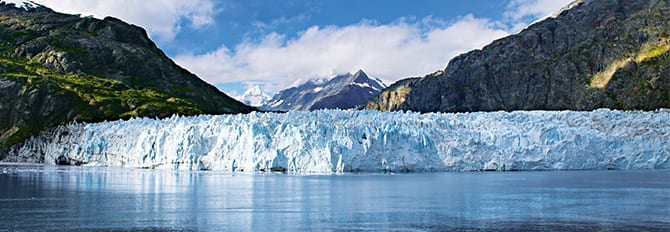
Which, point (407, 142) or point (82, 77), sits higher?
point (82, 77)

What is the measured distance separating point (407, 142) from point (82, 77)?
6112cm

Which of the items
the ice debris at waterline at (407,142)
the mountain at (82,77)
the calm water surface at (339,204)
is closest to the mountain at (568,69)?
the mountain at (82,77)

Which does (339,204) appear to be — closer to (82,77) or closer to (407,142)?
(407,142)

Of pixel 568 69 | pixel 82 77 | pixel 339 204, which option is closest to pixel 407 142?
pixel 339 204

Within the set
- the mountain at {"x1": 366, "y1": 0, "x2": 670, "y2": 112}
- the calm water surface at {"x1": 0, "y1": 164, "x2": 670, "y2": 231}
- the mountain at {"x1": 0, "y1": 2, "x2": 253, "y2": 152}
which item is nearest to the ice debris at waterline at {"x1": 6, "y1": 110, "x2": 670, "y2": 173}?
the calm water surface at {"x1": 0, "y1": 164, "x2": 670, "y2": 231}

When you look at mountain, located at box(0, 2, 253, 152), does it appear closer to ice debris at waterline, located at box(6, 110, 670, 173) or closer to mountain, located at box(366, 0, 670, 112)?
ice debris at waterline, located at box(6, 110, 670, 173)

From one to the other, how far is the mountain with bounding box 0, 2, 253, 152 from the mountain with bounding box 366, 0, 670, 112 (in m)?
55.6

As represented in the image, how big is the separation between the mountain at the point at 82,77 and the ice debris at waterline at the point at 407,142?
2978 cm

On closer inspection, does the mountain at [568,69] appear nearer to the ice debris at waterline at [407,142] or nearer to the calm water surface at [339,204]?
the ice debris at waterline at [407,142]

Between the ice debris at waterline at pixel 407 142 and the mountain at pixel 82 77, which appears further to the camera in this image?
the mountain at pixel 82 77

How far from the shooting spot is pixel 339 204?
14.8 m

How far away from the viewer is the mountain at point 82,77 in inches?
2325

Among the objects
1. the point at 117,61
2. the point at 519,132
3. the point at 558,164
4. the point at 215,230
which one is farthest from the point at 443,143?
the point at 117,61

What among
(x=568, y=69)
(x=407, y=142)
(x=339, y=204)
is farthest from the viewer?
(x=568, y=69)
